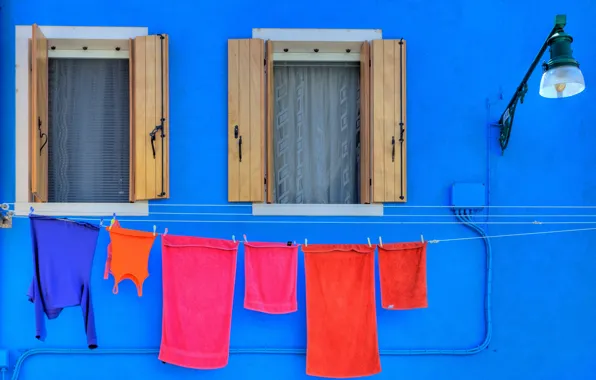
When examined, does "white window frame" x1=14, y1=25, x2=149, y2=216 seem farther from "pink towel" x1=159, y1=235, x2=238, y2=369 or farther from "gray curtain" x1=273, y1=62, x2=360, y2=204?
"gray curtain" x1=273, y1=62, x2=360, y2=204

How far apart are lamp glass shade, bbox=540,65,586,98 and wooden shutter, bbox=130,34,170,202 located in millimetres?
2626

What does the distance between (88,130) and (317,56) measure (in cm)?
193

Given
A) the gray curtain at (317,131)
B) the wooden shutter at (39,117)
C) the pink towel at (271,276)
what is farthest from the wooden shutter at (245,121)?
the wooden shutter at (39,117)

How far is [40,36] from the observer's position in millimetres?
3666

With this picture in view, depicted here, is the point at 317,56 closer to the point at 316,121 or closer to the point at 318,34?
the point at 318,34

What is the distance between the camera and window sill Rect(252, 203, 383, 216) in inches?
147

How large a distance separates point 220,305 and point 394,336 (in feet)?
4.50

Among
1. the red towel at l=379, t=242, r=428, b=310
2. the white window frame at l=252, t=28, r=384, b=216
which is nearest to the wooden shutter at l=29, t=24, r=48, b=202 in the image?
Result: the white window frame at l=252, t=28, r=384, b=216

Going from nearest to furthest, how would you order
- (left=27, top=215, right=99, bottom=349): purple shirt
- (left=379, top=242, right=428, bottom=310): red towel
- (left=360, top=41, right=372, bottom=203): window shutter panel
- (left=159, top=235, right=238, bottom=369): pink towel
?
(left=27, top=215, right=99, bottom=349): purple shirt < (left=159, top=235, right=238, bottom=369): pink towel < (left=379, top=242, right=428, bottom=310): red towel < (left=360, top=41, right=372, bottom=203): window shutter panel

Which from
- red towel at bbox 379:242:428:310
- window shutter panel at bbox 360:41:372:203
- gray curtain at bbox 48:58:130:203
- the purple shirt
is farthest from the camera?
gray curtain at bbox 48:58:130:203

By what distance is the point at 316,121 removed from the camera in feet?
13.1

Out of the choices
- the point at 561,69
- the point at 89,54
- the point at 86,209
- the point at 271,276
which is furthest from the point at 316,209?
the point at 89,54

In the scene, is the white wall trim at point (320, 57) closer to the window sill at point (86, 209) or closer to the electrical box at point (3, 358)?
the window sill at point (86, 209)

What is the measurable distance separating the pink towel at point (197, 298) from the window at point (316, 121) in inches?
20.9
